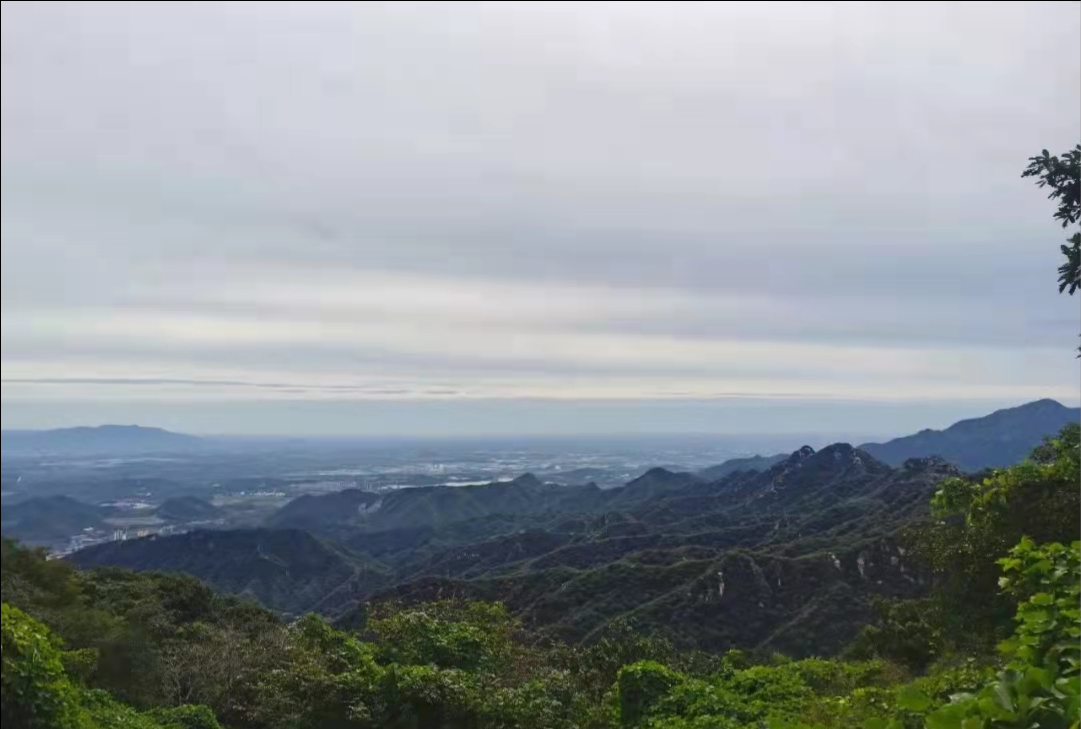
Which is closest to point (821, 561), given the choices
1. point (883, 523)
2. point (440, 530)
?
point (883, 523)

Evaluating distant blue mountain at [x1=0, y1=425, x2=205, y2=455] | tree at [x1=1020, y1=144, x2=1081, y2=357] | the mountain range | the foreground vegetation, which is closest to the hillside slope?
the mountain range

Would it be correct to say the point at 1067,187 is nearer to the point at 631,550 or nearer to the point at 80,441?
the point at 80,441

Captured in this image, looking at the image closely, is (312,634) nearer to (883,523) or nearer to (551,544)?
(883,523)

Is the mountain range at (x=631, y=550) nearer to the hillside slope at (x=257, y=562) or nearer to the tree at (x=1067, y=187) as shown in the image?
the hillside slope at (x=257, y=562)

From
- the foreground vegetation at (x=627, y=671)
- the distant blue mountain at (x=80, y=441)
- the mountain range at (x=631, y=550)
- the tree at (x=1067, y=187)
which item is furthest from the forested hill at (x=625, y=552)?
the tree at (x=1067, y=187)

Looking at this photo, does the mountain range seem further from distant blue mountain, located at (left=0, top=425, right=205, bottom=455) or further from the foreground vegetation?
the foreground vegetation

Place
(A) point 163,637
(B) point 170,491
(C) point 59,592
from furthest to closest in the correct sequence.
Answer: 1. (B) point 170,491
2. (A) point 163,637
3. (C) point 59,592
